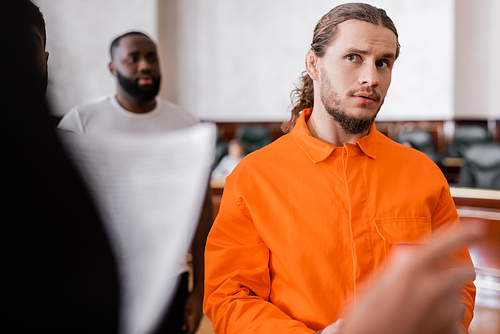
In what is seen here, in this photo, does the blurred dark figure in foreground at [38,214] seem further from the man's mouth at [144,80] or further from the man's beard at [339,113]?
the man's mouth at [144,80]

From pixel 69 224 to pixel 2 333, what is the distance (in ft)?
0.23

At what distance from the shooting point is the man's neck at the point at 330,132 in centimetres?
118

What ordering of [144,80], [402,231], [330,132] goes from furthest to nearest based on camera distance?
[144,80], [330,132], [402,231]

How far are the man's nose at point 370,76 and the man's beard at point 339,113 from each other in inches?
1.8

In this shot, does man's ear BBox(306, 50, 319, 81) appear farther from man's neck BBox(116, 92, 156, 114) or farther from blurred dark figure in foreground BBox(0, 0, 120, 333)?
blurred dark figure in foreground BBox(0, 0, 120, 333)

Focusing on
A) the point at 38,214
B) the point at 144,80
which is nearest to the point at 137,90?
the point at 144,80

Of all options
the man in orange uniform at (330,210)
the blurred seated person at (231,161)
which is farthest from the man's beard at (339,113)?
the blurred seated person at (231,161)

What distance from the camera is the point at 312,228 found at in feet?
3.47

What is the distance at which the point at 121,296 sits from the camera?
0.27 m

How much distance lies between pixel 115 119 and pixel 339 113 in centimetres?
92

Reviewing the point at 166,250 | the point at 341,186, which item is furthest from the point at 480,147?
the point at 166,250

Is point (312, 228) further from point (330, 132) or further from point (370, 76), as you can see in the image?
point (370, 76)

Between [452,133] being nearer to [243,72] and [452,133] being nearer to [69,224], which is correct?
[243,72]

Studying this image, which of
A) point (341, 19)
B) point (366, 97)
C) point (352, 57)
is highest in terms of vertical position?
point (341, 19)
